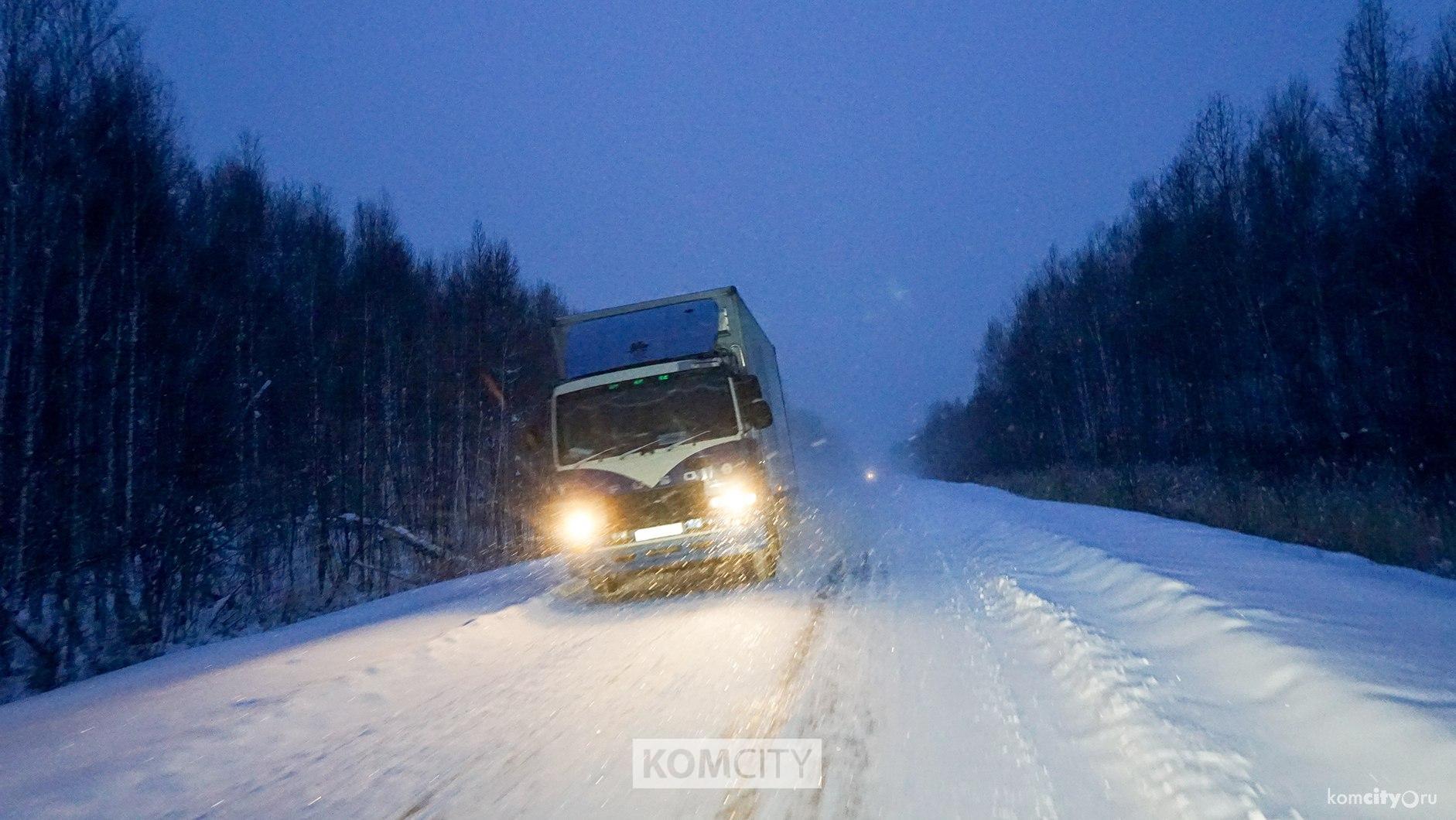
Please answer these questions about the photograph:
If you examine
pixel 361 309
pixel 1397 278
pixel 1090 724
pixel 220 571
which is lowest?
pixel 1090 724

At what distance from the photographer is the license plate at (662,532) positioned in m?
10.4

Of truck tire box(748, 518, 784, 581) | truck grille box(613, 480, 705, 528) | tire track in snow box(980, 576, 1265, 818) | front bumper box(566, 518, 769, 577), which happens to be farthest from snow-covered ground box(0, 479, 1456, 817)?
truck grille box(613, 480, 705, 528)

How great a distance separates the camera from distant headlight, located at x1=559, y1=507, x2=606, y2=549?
10.5 metres

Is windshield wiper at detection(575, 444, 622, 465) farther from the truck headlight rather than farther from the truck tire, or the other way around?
the truck tire

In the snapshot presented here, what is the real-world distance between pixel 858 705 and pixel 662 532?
5.24 m

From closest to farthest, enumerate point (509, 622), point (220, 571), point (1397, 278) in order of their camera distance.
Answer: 1. point (509, 622)
2. point (220, 571)
3. point (1397, 278)

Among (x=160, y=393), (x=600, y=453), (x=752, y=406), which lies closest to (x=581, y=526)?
(x=600, y=453)

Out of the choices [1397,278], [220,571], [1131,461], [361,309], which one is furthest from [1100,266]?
[220,571]

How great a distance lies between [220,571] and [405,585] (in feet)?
14.2

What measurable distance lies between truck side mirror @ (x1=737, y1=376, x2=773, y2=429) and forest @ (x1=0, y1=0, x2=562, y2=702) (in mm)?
2949

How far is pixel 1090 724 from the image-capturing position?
4801mm

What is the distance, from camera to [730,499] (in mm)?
10586

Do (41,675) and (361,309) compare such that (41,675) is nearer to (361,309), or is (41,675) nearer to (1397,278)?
(361,309)

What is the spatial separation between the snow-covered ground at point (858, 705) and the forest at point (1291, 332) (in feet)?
16.5
